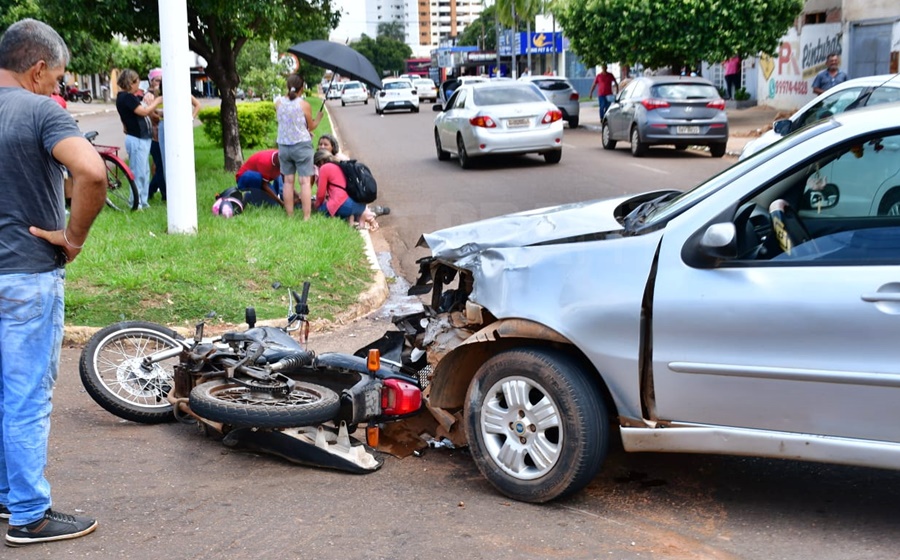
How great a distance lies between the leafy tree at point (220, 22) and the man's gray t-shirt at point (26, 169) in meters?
11.0

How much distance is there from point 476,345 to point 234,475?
1.31 metres

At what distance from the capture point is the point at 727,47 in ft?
88.1

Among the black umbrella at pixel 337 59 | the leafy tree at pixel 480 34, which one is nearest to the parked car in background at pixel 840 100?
the black umbrella at pixel 337 59

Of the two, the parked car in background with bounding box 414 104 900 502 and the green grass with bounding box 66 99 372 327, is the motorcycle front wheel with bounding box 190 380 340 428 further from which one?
the green grass with bounding box 66 99 372 327

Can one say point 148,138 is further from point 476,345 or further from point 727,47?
point 727,47

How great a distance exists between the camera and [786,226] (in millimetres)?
4414

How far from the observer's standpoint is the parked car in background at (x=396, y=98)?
4612 cm

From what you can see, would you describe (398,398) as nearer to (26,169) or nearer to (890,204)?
(26,169)

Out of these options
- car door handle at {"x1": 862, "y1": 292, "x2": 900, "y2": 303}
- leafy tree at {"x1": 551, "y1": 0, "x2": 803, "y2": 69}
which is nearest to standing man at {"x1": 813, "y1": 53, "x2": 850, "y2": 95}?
leafy tree at {"x1": 551, "y1": 0, "x2": 803, "y2": 69}

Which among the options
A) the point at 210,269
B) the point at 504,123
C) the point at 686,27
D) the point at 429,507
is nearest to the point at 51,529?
the point at 429,507

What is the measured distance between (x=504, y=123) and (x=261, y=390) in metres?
14.0

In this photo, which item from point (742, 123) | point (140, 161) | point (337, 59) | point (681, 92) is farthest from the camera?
point (742, 123)

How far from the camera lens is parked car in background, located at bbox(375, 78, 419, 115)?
4612 centimetres

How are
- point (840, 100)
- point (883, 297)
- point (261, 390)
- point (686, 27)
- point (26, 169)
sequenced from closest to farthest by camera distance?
point (883, 297) → point (26, 169) → point (261, 390) → point (840, 100) → point (686, 27)
